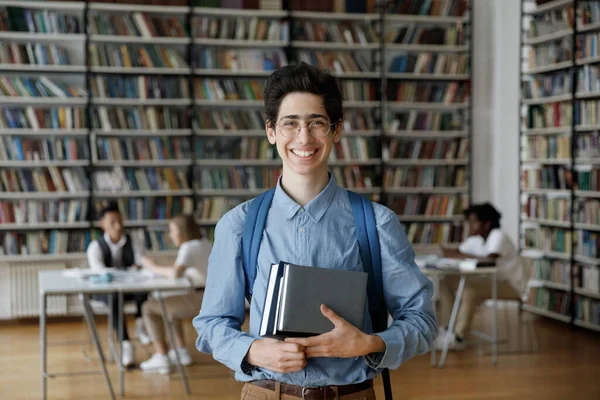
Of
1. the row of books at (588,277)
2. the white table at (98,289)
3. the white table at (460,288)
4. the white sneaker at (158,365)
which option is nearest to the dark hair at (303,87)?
the white table at (98,289)

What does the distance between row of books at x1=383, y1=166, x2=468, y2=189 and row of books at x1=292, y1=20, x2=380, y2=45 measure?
4.48 ft

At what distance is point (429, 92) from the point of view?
7922 mm

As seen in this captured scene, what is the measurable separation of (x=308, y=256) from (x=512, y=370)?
4226 millimetres

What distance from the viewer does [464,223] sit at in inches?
317

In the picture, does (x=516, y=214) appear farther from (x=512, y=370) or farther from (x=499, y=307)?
(x=512, y=370)

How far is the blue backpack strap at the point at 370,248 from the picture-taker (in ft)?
5.23

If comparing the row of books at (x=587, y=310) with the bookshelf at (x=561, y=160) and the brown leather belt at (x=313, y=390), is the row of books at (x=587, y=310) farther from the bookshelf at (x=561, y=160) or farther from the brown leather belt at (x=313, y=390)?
the brown leather belt at (x=313, y=390)

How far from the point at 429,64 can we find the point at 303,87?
655cm

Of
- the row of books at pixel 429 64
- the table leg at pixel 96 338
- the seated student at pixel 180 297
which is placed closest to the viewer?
the table leg at pixel 96 338

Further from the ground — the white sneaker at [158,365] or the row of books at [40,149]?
the row of books at [40,149]

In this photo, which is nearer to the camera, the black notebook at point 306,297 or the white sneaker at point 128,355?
the black notebook at point 306,297

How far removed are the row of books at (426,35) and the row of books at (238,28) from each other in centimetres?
116

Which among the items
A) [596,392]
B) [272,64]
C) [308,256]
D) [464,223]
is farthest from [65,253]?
[308,256]

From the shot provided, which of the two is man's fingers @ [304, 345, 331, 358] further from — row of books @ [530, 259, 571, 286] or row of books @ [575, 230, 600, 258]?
row of books @ [530, 259, 571, 286]
